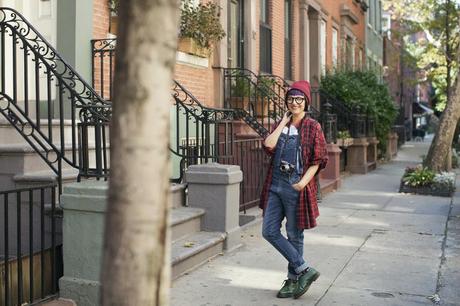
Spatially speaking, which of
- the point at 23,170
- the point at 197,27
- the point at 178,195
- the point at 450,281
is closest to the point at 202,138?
the point at 178,195

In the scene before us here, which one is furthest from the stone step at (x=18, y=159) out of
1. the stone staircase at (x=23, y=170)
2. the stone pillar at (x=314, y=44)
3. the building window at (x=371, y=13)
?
the building window at (x=371, y=13)

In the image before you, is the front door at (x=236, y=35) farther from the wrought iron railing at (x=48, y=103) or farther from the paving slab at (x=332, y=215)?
the wrought iron railing at (x=48, y=103)

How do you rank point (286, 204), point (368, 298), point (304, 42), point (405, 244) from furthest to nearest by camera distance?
point (304, 42) < point (405, 244) < point (368, 298) < point (286, 204)

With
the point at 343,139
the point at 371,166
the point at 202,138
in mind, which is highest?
the point at 343,139

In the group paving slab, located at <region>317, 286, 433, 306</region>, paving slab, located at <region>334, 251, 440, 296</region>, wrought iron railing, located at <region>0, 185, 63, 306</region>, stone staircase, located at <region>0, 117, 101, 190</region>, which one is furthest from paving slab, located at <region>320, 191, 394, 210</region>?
wrought iron railing, located at <region>0, 185, 63, 306</region>

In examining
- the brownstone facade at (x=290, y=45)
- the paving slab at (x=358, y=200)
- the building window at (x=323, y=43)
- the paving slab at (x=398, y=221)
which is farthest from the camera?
the building window at (x=323, y=43)

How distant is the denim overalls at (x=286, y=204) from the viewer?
4953 mm

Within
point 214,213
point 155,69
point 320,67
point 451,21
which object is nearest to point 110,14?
point 214,213

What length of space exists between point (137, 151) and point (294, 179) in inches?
126

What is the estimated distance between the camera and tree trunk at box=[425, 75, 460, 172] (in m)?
13.3

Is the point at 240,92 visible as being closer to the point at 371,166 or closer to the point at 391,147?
the point at 371,166

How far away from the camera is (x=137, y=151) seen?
1.84 meters

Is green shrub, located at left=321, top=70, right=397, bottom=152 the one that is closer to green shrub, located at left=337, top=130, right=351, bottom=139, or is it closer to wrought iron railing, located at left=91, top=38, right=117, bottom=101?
green shrub, located at left=337, top=130, right=351, bottom=139

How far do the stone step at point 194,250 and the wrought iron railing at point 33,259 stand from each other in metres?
1.02
